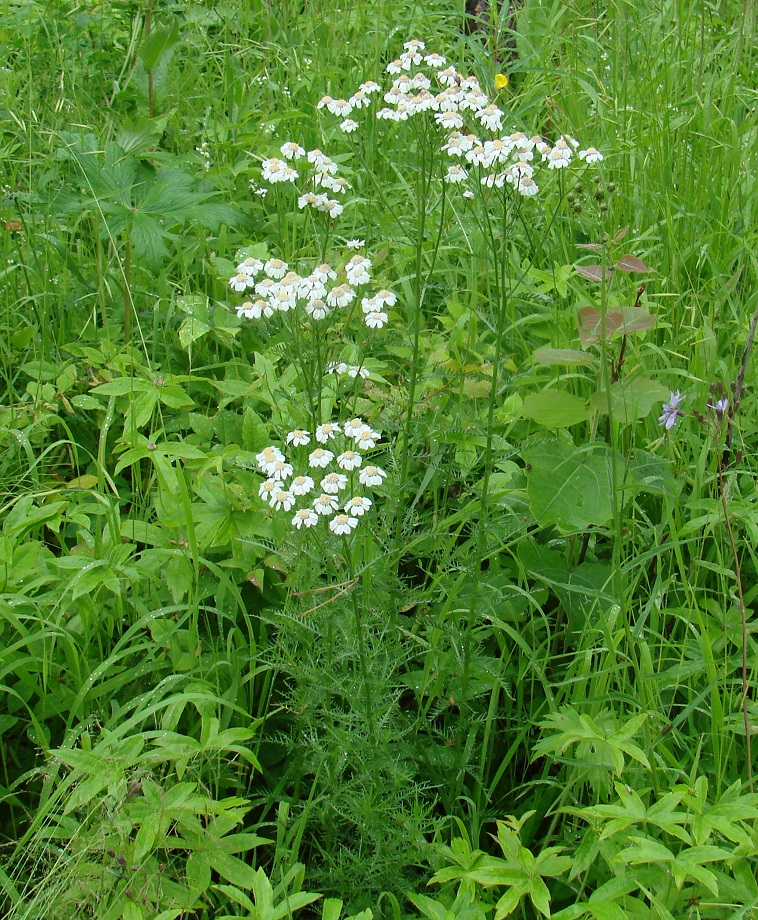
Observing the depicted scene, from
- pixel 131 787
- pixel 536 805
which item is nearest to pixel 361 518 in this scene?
pixel 131 787

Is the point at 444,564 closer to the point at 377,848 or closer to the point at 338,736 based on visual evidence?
the point at 338,736

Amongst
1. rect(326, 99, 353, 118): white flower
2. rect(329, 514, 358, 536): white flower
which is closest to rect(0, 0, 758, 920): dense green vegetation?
rect(329, 514, 358, 536): white flower

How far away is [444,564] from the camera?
1.68 metres

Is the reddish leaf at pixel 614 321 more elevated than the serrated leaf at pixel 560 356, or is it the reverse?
the reddish leaf at pixel 614 321

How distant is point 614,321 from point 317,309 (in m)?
0.56

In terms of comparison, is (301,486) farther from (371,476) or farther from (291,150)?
(291,150)

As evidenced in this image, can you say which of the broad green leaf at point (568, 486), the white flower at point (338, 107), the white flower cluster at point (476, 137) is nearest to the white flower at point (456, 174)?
the white flower cluster at point (476, 137)

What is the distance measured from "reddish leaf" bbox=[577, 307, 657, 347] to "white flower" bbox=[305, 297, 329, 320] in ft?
1.58

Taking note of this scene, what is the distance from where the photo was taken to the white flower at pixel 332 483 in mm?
1424

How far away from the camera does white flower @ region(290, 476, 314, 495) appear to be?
1.39 meters

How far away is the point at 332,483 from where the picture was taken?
4.71 ft

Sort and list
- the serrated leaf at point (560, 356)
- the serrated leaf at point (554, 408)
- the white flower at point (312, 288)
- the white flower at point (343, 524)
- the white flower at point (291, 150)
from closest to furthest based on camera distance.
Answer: the white flower at point (343, 524)
the white flower at point (312, 288)
the serrated leaf at point (560, 356)
the serrated leaf at point (554, 408)
the white flower at point (291, 150)

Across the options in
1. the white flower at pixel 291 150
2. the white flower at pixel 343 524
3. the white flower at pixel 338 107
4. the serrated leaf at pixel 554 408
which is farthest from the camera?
the white flower at pixel 338 107

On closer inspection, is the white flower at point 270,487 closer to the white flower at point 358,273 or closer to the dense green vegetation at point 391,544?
the dense green vegetation at point 391,544
